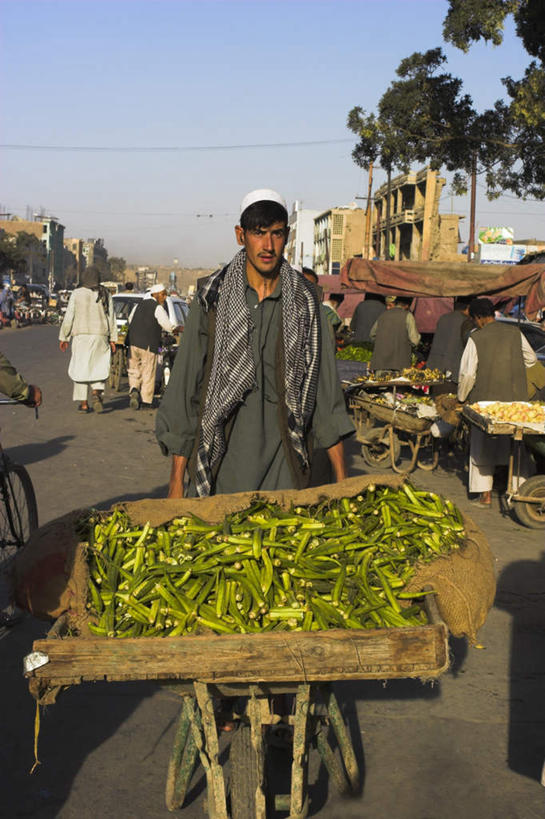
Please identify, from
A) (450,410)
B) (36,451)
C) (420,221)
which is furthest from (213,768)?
(420,221)

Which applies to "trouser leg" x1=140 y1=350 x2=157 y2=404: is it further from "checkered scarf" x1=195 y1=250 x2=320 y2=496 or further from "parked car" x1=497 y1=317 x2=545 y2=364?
"checkered scarf" x1=195 y1=250 x2=320 y2=496

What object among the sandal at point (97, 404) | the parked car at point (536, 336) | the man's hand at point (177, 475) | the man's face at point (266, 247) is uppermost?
the man's face at point (266, 247)

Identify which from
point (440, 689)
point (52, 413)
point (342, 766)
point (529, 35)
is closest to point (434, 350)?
point (52, 413)

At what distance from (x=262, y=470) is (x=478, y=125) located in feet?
59.2

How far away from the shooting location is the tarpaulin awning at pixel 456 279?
1234 centimetres

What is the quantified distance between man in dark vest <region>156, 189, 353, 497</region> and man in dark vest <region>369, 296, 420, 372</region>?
8.88 metres

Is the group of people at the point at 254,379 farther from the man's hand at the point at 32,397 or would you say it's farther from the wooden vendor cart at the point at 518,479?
the wooden vendor cart at the point at 518,479

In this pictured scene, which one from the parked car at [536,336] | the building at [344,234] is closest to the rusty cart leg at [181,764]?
the parked car at [536,336]

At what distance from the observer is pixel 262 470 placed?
3.45m

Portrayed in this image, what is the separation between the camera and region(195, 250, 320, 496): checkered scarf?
3.31 m

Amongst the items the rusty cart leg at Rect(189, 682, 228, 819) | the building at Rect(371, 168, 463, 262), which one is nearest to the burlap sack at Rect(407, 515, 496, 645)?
the rusty cart leg at Rect(189, 682, 228, 819)

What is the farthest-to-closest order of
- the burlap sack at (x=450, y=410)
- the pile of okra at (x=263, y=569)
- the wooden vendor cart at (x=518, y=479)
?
1. the burlap sack at (x=450, y=410)
2. the wooden vendor cart at (x=518, y=479)
3. the pile of okra at (x=263, y=569)

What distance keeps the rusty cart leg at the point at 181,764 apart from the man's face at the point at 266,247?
1612 millimetres

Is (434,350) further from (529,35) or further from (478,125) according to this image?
(478,125)
